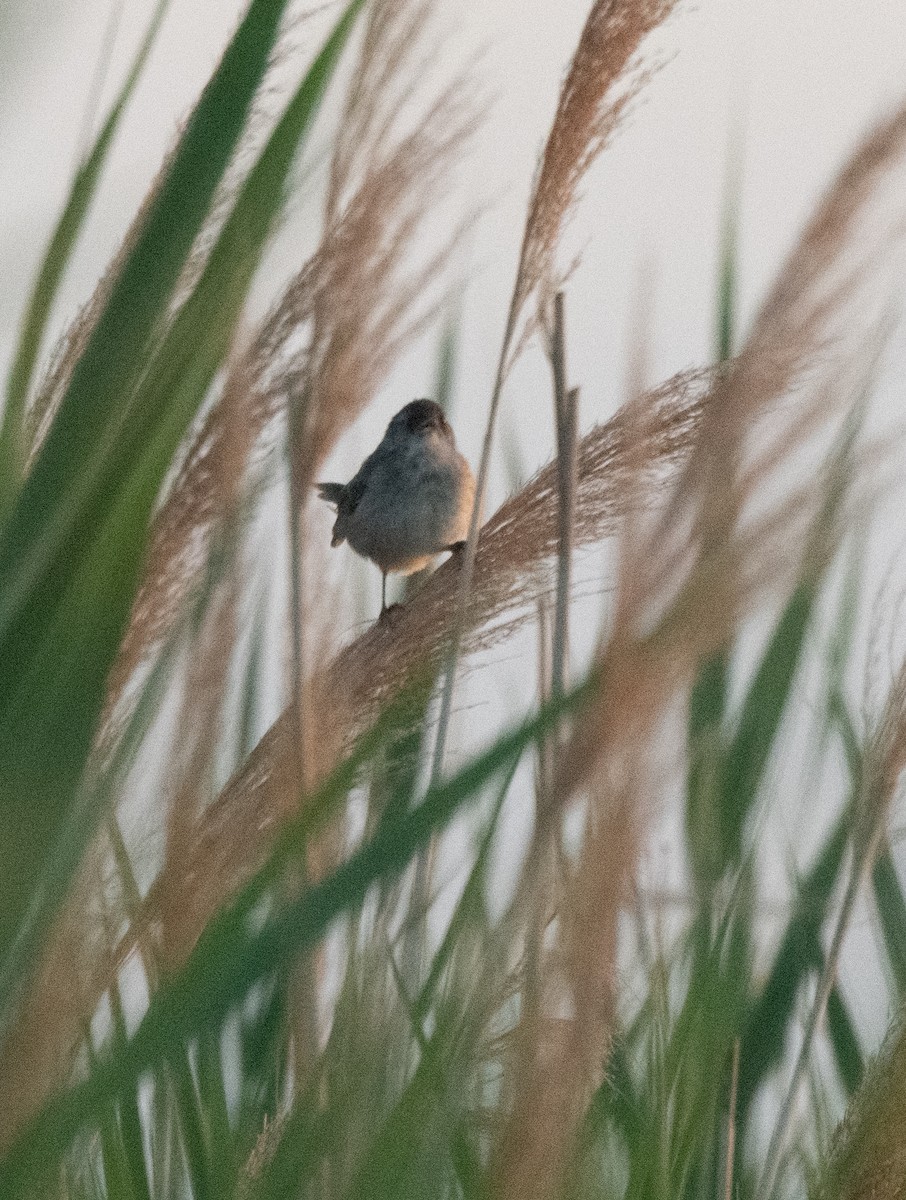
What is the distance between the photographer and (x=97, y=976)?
106cm

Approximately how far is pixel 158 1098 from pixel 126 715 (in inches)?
21.8

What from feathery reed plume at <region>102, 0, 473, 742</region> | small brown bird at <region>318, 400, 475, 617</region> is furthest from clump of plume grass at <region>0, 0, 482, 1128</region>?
small brown bird at <region>318, 400, 475, 617</region>

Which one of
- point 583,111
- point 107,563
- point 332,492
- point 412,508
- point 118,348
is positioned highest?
point 332,492

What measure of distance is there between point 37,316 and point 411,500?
3.65m

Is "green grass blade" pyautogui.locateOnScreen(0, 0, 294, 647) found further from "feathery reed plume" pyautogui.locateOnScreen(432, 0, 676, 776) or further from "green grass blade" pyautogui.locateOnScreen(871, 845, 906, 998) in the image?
"green grass blade" pyautogui.locateOnScreen(871, 845, 906, 998)

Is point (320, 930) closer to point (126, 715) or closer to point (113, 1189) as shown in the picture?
point (126, 715)

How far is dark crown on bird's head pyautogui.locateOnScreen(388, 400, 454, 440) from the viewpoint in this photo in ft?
15.8

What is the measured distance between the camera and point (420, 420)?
4828mm

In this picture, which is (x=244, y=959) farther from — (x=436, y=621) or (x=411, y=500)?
(x=411, y=500)

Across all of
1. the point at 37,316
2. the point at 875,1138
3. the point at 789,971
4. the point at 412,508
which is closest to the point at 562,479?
the point at 37,316

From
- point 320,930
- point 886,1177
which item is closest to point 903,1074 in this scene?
point 886,1177

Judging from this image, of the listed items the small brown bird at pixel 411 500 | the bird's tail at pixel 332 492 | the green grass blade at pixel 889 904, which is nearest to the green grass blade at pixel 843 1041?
the green grass blade at pixel 889 904

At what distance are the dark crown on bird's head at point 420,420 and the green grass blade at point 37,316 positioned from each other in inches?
147

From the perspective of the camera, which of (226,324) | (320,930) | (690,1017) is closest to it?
(320,930)
